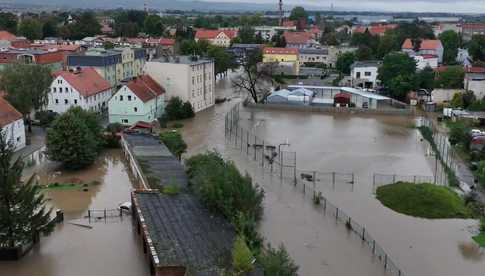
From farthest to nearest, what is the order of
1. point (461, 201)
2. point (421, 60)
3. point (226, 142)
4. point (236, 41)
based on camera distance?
1. point (236, 41)
2. point (421, 60)
3. point (226, 142)
4. point (461, 201)

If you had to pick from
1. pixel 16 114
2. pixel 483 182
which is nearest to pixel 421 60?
pixel 483 182

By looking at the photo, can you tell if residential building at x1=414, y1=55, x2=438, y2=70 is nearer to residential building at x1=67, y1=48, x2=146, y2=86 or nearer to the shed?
the shed

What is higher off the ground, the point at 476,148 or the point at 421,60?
the point at 421,60

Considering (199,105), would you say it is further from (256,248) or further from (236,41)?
(236,41)

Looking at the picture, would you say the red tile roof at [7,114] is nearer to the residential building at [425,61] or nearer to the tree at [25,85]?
the tree at [25,85]

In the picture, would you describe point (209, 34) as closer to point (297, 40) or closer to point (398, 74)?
point (297, 40)

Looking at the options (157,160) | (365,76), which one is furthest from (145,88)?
(365,76)

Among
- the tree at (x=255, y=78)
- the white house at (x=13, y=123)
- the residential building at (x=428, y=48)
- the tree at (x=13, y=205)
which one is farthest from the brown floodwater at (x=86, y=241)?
the residential building at (x=428, y=48)
